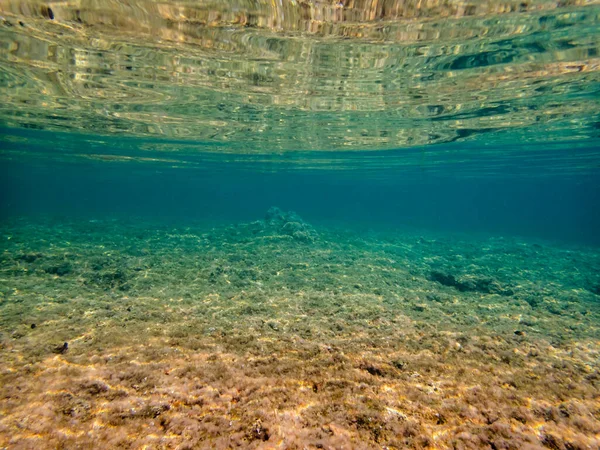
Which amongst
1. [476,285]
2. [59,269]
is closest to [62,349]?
[59,269]

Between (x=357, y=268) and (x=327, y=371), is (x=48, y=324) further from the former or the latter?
(x=357, y=268)

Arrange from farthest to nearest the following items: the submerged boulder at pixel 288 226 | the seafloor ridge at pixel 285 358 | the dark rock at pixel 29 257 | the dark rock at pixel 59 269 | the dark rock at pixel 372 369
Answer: the submerged boulder at pixel 288 226
the dark rock at pixel 29 257
the dark rock at pixel 59 269
the dark rock at pixel 372 369
the seafloor ridge at pixel 285 358

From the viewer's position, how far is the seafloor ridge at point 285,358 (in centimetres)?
355

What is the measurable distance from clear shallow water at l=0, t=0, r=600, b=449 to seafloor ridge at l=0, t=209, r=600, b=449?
41mm

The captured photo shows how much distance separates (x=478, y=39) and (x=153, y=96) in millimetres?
12671

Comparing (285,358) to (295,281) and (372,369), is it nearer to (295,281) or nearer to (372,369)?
(372,369)

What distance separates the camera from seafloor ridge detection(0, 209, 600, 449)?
3547mm

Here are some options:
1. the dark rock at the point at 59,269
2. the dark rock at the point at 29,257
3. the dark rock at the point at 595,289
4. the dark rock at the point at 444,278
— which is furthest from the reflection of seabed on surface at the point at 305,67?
the dark rock at the point at 595,289

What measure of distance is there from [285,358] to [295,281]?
6328mm

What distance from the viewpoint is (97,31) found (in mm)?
8234

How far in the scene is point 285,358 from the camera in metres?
5.44

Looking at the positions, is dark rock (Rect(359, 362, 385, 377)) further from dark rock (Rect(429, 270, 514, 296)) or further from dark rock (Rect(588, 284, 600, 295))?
dark rock (Rect(588, 284, 600, 295))

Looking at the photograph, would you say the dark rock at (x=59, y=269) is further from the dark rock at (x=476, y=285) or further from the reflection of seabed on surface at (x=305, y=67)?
the dark rock at (x=476, y=285)

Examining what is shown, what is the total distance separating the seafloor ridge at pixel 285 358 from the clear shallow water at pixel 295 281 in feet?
0.13
